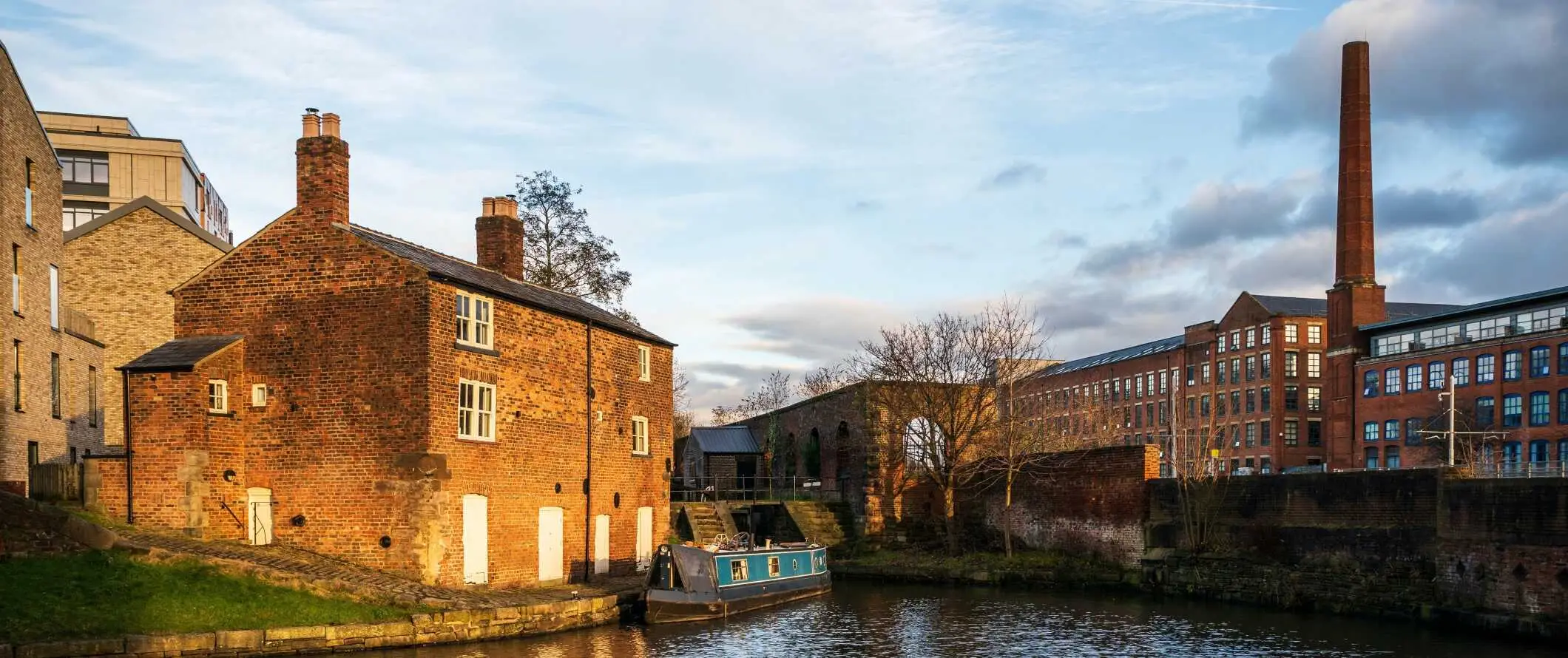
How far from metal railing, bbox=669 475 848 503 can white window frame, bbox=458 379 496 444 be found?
647 inches

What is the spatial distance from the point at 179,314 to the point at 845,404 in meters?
25.6

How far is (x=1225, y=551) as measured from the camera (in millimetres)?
34688

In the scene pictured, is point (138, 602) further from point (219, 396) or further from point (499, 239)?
point (499, 239)

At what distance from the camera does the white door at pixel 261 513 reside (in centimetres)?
2603

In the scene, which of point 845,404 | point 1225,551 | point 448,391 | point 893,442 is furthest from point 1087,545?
point 448,391

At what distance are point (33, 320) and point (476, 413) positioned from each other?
1166 centimetres

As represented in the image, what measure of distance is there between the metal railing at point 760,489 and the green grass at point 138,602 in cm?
2177

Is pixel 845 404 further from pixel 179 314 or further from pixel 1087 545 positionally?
pixel 179 314

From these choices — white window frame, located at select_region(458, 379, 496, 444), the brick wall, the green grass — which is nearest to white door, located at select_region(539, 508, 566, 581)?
white window frame, located at select_region(458, 379, 496, 444)

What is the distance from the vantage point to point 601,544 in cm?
3175

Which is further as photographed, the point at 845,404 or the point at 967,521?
the point at 845,404

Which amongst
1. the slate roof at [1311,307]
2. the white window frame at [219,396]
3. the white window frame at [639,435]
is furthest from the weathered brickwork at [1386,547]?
the slate roof at [1311,307]

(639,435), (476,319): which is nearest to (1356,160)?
(639,435)

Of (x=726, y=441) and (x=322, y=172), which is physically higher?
(x=322, y=172)
